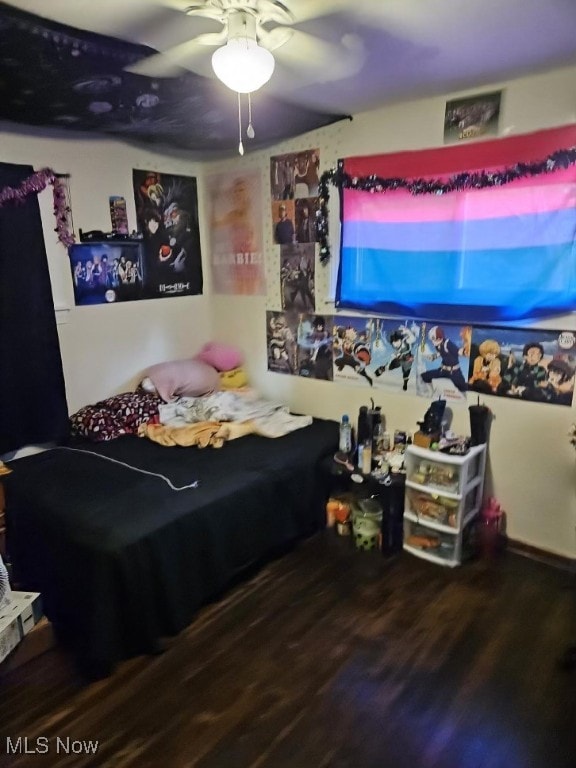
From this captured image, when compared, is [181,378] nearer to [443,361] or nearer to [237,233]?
[237,233]

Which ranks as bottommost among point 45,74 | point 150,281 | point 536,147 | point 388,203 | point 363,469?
point 363,469

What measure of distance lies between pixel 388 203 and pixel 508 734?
7.61 feet

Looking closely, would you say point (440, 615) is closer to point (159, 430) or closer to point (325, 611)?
point (325, 611)

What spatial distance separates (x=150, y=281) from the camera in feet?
11.2

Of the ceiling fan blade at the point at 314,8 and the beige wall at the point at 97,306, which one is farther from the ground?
the ceiling fan blade at the point at 314,8

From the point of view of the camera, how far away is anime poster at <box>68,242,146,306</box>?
3016 millimetres

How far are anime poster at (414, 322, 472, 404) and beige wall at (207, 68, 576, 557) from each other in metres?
0.09

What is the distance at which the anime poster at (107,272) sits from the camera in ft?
9.89

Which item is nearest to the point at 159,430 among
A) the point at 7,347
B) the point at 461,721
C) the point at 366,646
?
the point at 7,347

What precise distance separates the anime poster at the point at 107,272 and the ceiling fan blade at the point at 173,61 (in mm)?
1142

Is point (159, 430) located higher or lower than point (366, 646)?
higher

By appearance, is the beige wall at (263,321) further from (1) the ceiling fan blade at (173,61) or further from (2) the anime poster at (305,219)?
(1) the ceiling fan blade at (173,61)

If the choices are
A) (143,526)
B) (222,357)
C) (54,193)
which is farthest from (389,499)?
(54,193)

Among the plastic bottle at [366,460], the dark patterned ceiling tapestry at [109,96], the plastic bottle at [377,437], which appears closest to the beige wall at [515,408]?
the plastic bottle at [377,437]
